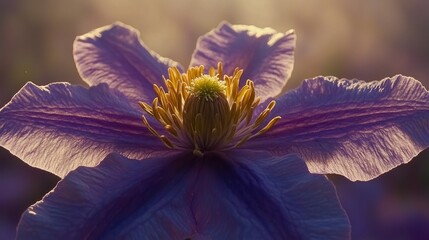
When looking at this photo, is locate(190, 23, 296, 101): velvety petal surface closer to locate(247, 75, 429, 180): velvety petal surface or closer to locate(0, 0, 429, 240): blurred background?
locate(247, 75, 429, 180): velvety petal surface

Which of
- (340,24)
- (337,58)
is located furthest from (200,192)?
(340,24)

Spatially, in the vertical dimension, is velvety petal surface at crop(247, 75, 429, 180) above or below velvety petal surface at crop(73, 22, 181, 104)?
below

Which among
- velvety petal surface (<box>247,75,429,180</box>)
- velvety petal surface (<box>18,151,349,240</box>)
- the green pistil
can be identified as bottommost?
velvety petal surface (<box>18,151,349,240</box>)

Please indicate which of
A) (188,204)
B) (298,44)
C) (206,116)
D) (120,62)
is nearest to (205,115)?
(206,116)

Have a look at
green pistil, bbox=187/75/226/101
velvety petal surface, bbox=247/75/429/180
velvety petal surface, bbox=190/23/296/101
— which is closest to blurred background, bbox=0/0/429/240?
velvety petal surface, bbox=190/23/296/101

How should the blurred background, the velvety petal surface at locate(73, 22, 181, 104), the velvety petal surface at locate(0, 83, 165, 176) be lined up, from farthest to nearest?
the blurred background
the velvety petal surface at locate(73, 22, 181, 104)
the velvety petal surface at locate(0, 83, 165, 176)

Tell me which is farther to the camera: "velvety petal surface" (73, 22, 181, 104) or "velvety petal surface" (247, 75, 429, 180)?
"velvety petal surface" (73, 22, 181, 104)
